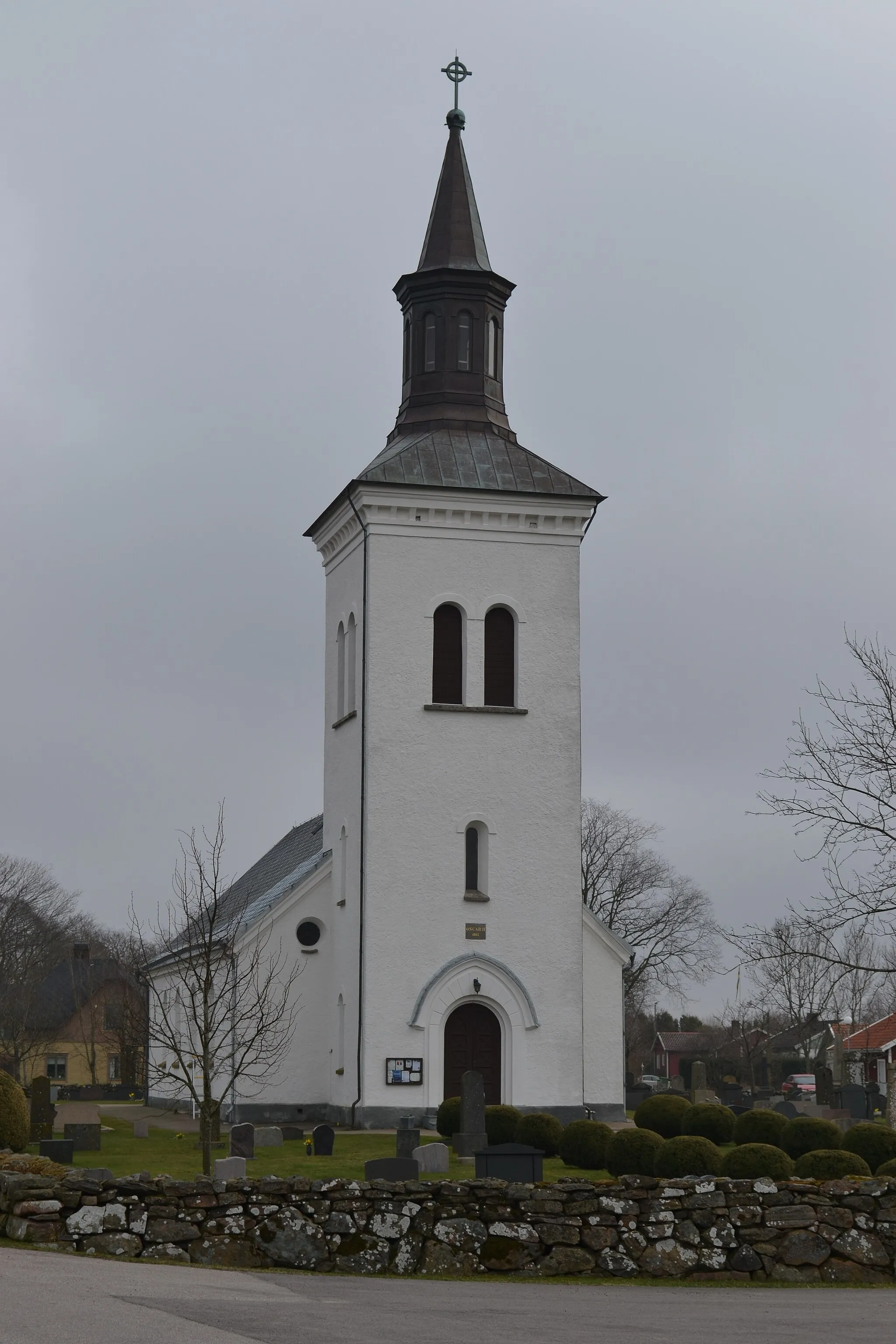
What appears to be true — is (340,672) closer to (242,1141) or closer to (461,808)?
(461,808)

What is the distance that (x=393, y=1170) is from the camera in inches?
656

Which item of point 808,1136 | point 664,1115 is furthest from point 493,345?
point 808,1136

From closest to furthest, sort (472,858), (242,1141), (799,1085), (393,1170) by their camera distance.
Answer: (393,1170), (242,1141), (472,858), (799,1085)

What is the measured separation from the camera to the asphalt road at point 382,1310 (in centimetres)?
1045

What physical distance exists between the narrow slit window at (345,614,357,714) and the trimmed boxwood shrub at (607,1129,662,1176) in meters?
12.1

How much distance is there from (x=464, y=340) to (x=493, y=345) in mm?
641

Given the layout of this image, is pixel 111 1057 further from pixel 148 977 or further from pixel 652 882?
pixel 148 977

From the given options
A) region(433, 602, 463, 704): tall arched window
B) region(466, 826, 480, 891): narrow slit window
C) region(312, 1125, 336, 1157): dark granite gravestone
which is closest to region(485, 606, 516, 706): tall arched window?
region(433, 602, 463, 704): tall arched window

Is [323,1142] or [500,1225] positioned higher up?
[323,1142]

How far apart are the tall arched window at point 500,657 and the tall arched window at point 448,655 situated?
48 centimetres

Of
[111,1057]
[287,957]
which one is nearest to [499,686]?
[287,957]

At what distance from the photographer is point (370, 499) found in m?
31.2

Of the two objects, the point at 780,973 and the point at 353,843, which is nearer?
the point at 353,843

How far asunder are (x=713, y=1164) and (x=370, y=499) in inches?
608
